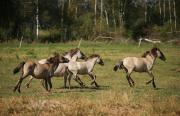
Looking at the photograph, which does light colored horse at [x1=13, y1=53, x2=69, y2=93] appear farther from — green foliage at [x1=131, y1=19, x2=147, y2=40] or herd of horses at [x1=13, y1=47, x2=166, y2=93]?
green foliage at [x1=131, y1=19, x2=147, y2=40]

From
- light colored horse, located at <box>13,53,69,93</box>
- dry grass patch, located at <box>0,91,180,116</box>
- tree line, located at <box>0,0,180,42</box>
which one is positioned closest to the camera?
dry grass patch, located at <box>0,91,180,116</box>

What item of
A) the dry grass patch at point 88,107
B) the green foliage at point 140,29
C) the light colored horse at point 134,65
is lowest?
the dry grass patch at point 88,107

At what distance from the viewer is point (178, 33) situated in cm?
4191

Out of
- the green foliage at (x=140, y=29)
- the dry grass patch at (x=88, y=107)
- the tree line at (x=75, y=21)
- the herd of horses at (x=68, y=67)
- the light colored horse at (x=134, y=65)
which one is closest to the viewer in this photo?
the dry grass patch at (x=88, y=107)

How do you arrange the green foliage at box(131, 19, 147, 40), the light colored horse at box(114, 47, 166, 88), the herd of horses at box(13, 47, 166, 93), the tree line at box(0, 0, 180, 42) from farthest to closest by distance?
the green foliage at box(131, 19, 147, 40)
the tree line at box(0, 0, 180, 42)
the light colored horse at box(114, 47, 166, 88)
the herd of horses at box(13, 47, 166, 93)

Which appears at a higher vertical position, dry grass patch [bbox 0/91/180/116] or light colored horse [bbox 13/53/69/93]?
light colored horse [bbox 13/53/69/93]

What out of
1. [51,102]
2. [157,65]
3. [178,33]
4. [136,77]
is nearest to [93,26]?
[178,33]

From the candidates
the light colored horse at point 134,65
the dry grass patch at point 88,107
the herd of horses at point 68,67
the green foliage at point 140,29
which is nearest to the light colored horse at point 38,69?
the herd of horses at point 68,67

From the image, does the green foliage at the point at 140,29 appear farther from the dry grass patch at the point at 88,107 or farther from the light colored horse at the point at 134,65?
the dry grass patch at the point at 88,107

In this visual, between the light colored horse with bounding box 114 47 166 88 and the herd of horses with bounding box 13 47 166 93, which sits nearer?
the herd of horses with bounding box 13 47 166 93

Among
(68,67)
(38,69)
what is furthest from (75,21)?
(38,69)

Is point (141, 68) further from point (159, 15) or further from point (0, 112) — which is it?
point (159, 15)

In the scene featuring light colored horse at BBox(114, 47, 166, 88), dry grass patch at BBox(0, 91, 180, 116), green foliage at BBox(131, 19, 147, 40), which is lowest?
dry grass patch at BBox(0, 91, 180, 116)

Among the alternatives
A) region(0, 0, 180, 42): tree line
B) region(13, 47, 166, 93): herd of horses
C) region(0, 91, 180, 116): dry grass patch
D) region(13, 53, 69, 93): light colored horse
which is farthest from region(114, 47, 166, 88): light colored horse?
region(0, 0, 180, 42): tree line
